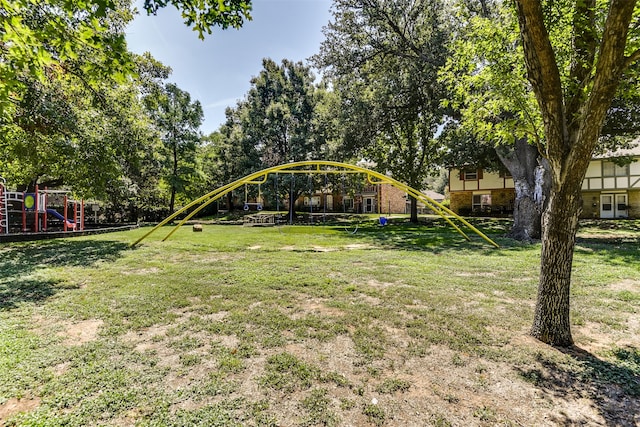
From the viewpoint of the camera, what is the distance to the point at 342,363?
3.40 meters

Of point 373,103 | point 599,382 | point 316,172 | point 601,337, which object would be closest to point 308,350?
point 599,382

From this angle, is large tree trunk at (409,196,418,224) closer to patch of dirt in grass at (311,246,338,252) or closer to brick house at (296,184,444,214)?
patch of dirt in grass at (311,246,338,252)

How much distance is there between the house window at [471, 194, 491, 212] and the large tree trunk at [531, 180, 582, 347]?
96.5 feet

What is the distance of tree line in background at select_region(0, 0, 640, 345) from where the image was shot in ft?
11.9

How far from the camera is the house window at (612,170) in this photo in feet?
78.4

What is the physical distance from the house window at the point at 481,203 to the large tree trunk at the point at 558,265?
2941 centimetres

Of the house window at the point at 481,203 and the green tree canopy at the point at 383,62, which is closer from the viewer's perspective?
the green tree canopy at the point at 383,62

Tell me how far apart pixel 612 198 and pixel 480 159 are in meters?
14.4

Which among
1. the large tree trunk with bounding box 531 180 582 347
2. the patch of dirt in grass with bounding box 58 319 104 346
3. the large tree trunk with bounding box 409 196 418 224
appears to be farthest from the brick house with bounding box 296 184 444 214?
the large tree trunk with bounding box 531 180 582 347

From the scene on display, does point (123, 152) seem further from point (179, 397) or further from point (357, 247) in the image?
point (179, 397)

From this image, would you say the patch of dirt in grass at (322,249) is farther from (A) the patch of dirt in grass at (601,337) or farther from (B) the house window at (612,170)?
(B) the house window at (612,170)

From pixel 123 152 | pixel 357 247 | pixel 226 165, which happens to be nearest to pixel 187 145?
pixel 226 165

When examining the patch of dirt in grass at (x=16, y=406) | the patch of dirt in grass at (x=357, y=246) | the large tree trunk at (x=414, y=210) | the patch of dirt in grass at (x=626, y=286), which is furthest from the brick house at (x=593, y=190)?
the patch of dirt in grass at (x=16, y=406)

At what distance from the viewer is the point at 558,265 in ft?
12.5
